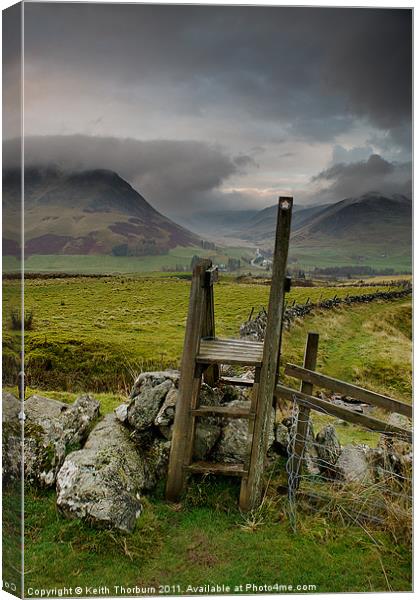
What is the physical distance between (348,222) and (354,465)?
4059mm

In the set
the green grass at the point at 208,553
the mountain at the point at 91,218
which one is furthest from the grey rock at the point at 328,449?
the mountain at the point at 91,218

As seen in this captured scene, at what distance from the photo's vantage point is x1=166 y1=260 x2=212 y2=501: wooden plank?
6781 mm

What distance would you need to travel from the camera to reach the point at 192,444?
6.97 metres

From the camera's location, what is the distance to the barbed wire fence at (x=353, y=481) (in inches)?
267

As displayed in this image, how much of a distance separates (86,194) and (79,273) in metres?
1.27

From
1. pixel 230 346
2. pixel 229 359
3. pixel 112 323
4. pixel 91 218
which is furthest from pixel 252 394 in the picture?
pixel 91 218

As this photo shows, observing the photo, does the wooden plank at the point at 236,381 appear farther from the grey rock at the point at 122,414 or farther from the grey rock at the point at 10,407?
the grey rock at the point at 10,407

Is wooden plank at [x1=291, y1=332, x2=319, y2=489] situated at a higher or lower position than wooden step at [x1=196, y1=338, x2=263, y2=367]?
lower

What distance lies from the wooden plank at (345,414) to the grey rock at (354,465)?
0.52m

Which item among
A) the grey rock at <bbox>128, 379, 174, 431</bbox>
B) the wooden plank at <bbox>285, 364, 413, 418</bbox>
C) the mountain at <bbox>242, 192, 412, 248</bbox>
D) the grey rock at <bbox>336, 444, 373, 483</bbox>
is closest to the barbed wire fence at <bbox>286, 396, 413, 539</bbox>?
the grey rock at <bbox>336, 444, 373, 483</bbox>

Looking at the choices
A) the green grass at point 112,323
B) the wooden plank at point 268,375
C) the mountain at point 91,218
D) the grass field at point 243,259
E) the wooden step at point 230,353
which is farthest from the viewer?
the green grass at point 112,323

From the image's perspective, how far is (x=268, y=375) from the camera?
667 cm

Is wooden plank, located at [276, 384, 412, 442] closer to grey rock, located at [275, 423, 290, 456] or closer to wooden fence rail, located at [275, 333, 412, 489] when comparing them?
wooden fence rail, located at [275, 333, 412, 489]

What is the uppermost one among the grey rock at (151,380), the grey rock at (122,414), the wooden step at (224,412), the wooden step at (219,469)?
the grey rock at (151,380)
